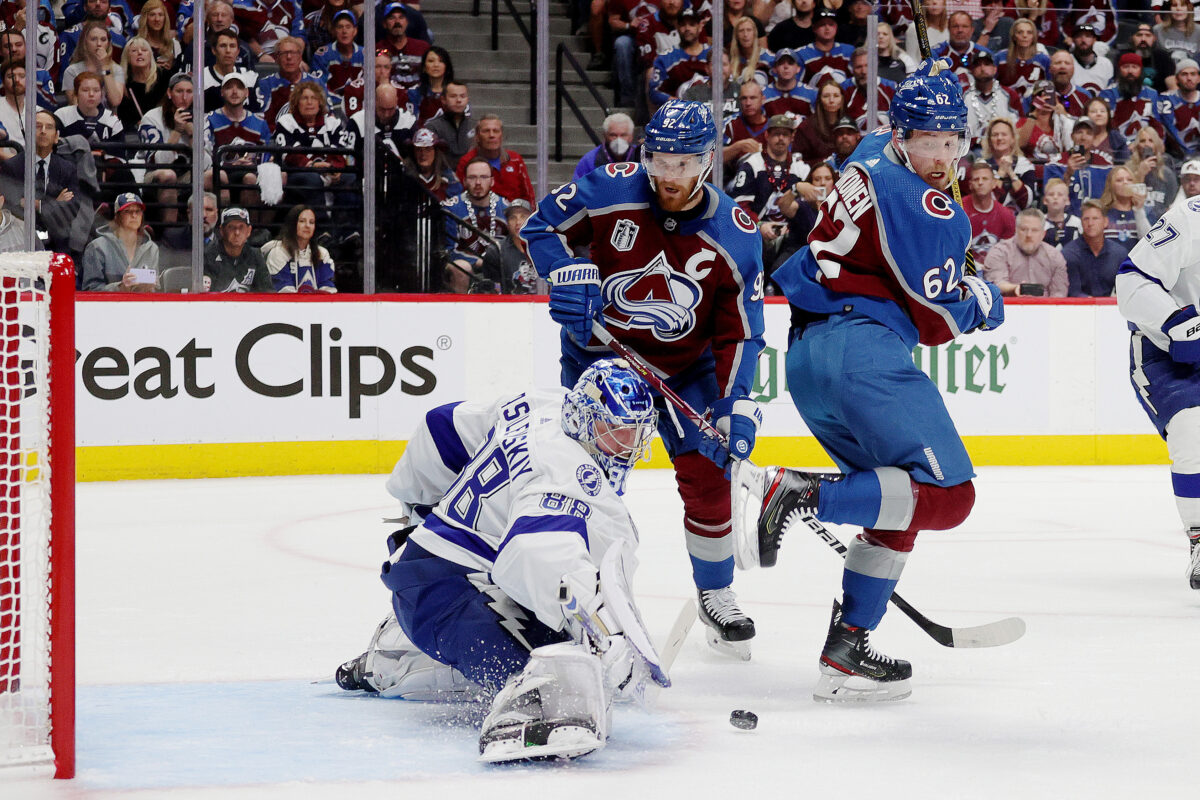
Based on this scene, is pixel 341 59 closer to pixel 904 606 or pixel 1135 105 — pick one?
pixel 1135 105

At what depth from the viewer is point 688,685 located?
9.93 feet

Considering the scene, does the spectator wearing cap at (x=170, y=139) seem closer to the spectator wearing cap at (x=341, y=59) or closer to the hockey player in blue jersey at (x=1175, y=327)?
the spectator wearing cap at (x=341, y=59)

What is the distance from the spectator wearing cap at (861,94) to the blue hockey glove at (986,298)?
15.6ft

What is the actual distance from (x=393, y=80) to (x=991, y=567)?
12.6 feet

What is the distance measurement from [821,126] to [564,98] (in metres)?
1.31

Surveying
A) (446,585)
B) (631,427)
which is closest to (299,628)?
(446,585)

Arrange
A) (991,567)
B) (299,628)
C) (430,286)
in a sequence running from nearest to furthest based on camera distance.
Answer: (299,628)
(991,567)
(430,286)

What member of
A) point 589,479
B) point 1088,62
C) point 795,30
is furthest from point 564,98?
point 589,479

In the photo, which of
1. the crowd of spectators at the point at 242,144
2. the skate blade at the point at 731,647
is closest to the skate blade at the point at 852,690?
the skate blade at the point at 731,647

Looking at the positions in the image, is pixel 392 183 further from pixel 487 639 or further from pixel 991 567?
pixel 487 639

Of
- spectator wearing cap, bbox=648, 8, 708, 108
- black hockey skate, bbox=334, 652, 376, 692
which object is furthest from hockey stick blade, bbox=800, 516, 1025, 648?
spectator wearing cap, bbox=648, 8, 708, 108

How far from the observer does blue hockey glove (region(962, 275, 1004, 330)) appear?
2.90 m

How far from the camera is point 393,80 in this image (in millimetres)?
7023

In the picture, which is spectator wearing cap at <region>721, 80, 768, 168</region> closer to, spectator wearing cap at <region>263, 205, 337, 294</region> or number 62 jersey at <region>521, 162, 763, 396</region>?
spectator wearing cap at <region>263, 205, 337, 294</region>
